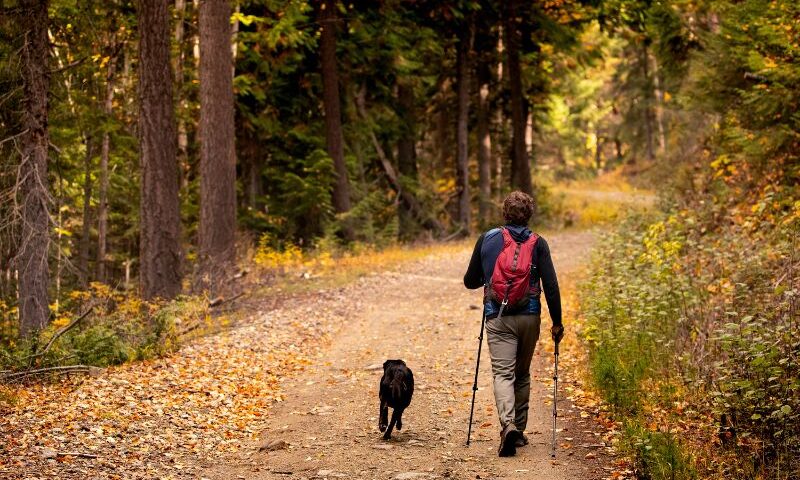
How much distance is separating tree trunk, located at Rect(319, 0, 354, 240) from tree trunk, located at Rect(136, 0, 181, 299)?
942 centimetres

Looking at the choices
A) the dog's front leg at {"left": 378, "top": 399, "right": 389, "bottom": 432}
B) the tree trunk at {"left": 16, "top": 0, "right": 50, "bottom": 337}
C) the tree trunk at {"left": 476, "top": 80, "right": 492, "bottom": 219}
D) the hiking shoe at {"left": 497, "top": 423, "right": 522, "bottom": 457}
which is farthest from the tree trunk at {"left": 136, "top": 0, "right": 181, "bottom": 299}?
the tree trunk at {"left": 476, "top": 80, "right": 492, "bottom": 219}

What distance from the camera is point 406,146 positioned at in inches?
1160

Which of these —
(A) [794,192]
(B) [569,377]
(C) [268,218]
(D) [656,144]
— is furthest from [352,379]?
(D) [656,144]

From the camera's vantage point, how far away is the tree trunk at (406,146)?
28406 millimetres

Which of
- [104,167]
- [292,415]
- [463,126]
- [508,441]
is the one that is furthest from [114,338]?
[463,126]

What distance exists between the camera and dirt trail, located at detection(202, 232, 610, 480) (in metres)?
6.78

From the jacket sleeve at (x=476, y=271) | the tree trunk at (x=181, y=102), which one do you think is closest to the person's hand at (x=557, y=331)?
the jacket sleeve at (x=476, y=271)

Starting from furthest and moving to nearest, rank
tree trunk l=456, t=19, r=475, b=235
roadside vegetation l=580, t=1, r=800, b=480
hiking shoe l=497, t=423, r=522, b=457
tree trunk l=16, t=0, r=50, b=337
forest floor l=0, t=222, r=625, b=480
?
tree trunk l=456, t=19, r=475, b=235 → tree trunk l=16, t=0, r=50, b=337 → hiking shoe l=497, t=423, r=522, b=457 → forest floor l=0, t=222, r=625, b=480 → roadside vegetation l=580, t=1, r=800, b=480

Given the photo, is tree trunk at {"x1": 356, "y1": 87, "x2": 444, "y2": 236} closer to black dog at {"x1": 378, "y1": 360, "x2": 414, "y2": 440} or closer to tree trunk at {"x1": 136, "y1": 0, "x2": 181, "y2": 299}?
tree trunk at {"x1": 136, "y1": 0, "x2": 181, "y2": 299}

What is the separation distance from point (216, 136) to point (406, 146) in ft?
46.9

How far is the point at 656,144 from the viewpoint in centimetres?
6003

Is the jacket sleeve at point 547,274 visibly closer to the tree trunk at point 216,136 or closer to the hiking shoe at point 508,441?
the hiking shoe at point 508,441

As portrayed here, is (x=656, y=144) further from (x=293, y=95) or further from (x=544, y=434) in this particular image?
(x=544, y=434)

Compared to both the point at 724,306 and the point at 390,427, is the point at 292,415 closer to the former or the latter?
→ the point at 390,427
